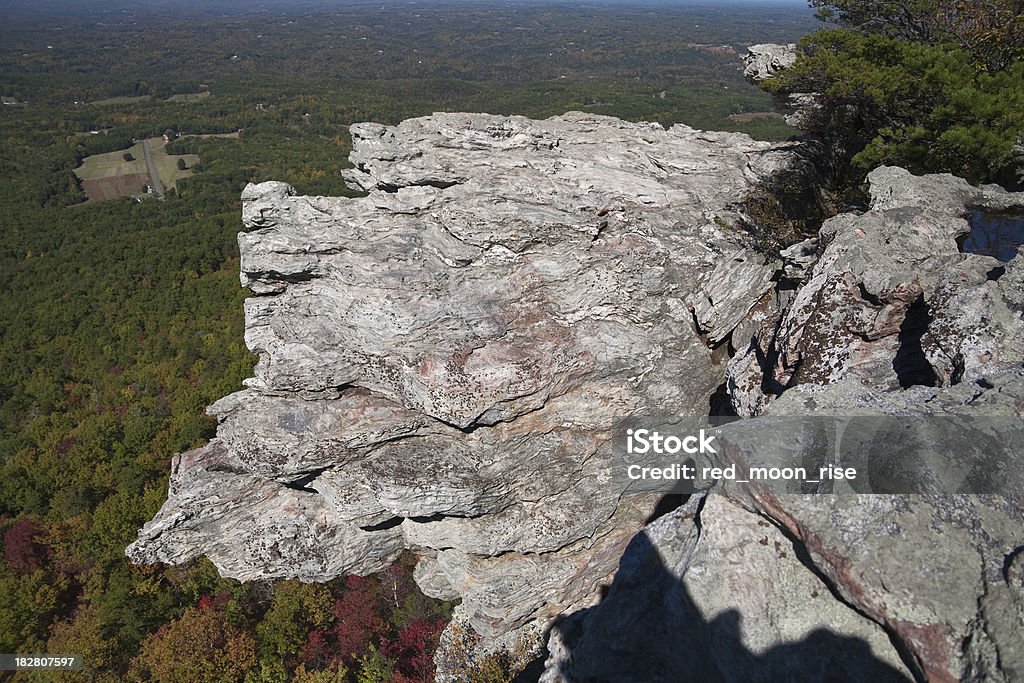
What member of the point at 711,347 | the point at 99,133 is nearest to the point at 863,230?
the point at 711,347

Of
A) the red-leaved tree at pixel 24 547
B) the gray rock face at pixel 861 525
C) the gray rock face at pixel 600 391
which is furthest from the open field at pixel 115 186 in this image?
the gray rock face at pixel 861 525

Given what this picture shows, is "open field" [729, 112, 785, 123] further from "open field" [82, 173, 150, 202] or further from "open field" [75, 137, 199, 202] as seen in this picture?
"open field" [82, 173, 150, 202]

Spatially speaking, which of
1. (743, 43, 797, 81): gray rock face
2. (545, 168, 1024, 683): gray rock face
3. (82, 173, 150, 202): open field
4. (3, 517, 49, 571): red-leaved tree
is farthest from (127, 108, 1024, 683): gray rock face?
(82, 173, 150, 202): open field

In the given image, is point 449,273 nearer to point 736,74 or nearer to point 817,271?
point 817,271

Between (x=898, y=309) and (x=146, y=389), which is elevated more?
(x=898, y=309)

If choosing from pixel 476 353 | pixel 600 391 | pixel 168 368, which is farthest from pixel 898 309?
pixel 168 368

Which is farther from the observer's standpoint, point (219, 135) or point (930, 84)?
point (219, 135)

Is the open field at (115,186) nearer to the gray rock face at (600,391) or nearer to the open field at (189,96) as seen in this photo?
the open field at (189,96)

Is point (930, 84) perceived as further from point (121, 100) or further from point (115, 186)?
point (121, 100)
